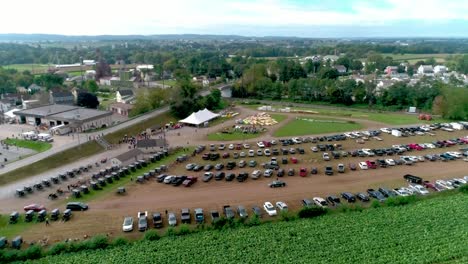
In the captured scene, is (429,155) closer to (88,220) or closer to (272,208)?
(272,208)

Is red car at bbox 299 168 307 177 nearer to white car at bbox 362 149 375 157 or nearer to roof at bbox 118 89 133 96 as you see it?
white car at bbox 362 149 375 157

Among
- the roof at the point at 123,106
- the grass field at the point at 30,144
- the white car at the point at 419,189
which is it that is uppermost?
the roof at the point at 123,106

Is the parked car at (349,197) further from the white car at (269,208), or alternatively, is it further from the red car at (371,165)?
the red car at (371,165)

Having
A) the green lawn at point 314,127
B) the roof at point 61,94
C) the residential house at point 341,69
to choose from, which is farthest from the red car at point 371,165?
the residential house at point 341,69

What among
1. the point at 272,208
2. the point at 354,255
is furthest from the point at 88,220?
the point at 354,255

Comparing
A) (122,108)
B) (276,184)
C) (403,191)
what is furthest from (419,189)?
(122,108)

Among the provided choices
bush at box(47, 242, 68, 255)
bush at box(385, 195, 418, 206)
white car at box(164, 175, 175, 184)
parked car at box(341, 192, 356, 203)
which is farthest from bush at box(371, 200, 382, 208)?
bush at box(47, 242, 68, 255)

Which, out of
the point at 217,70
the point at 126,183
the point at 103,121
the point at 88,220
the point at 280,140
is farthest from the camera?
the point at 217,70
